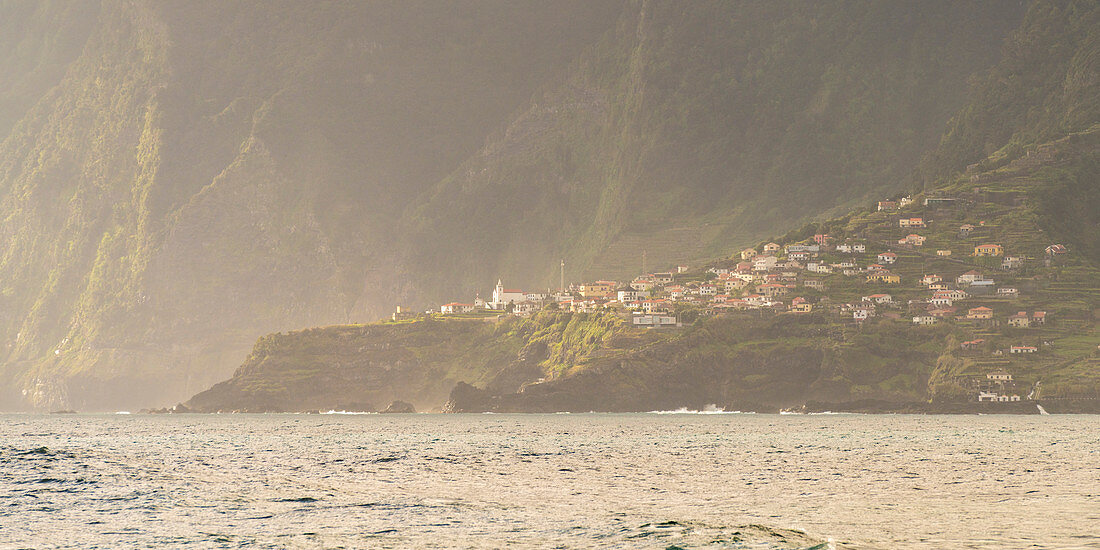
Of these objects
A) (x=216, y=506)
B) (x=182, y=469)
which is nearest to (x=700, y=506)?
(x=216, y=506)

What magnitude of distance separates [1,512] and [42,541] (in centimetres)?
766

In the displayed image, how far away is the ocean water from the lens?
37750 millimetres

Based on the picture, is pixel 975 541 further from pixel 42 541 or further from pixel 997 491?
pixel 42 541

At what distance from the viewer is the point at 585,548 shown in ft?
116

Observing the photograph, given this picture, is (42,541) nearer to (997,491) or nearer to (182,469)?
(182,469)

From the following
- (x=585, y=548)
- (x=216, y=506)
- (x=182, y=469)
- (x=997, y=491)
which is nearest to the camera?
(x=585, y=548)

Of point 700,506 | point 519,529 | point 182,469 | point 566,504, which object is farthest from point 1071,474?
point 182,469

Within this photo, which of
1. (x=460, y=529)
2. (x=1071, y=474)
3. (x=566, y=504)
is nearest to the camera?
(x=460, y=529)

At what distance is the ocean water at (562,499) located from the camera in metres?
37.8

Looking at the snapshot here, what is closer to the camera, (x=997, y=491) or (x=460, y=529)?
(x=460, y=529)

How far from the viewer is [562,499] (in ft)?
176

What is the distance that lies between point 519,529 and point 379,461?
4548 cm

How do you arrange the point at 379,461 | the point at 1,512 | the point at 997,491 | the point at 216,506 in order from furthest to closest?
1. the point at 379,461
2. the point at 997,491
3. the point at 216,506
4. the point at 1,512

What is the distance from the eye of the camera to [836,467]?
75.4 meters
